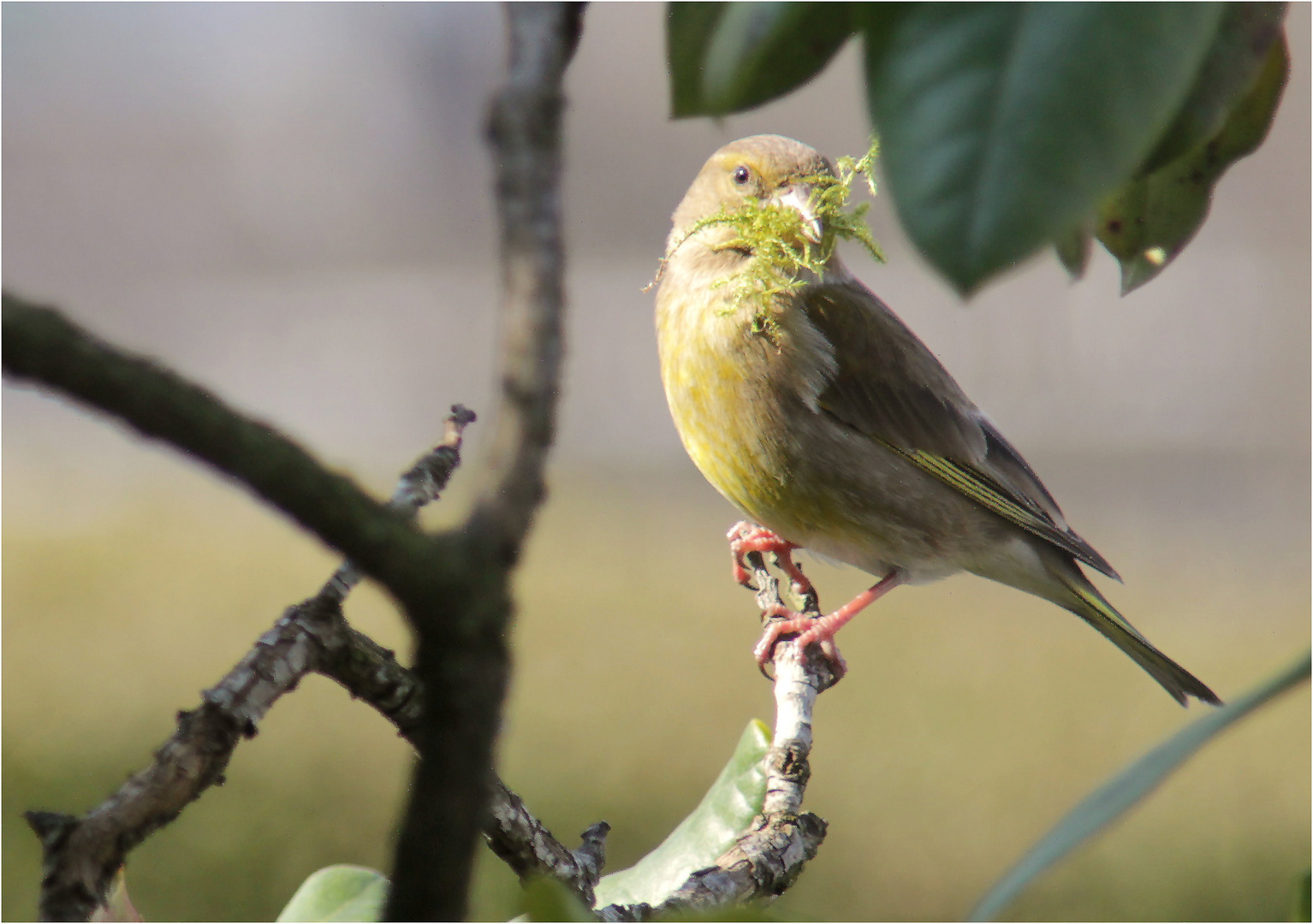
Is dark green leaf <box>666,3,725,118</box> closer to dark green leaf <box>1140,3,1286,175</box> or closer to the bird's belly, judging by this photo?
dark green leaf <box>1140,3,1286,175</box>

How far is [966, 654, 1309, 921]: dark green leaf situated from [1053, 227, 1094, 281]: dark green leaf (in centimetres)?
36

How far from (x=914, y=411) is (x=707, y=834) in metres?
1.27

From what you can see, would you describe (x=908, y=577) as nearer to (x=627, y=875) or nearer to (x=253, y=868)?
(x=627, y=875)

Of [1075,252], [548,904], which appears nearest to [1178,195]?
[1075,252]

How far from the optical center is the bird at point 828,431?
1885 millimetres

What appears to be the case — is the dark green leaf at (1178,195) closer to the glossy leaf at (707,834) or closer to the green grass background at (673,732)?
the glossy leaf at (707,834)

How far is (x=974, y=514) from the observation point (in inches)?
84.1

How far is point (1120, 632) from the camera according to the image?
215 centimetres

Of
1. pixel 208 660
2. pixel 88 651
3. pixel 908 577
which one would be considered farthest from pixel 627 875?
pixel 88 651

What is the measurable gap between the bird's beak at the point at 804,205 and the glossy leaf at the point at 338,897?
104 centimetres

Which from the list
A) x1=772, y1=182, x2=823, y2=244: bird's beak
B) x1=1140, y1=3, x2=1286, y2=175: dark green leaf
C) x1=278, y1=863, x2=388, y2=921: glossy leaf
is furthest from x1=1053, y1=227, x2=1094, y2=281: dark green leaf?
x1=772, y1=182, x2=823, y2=244: bird's beak

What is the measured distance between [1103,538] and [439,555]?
7.64 m

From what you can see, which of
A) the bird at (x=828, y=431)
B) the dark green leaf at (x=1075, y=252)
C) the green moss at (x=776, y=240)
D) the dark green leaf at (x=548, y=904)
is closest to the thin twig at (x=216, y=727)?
the dark green leaf at (x=548, y=904)

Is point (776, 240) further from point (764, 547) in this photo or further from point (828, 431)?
point (764, 547)
